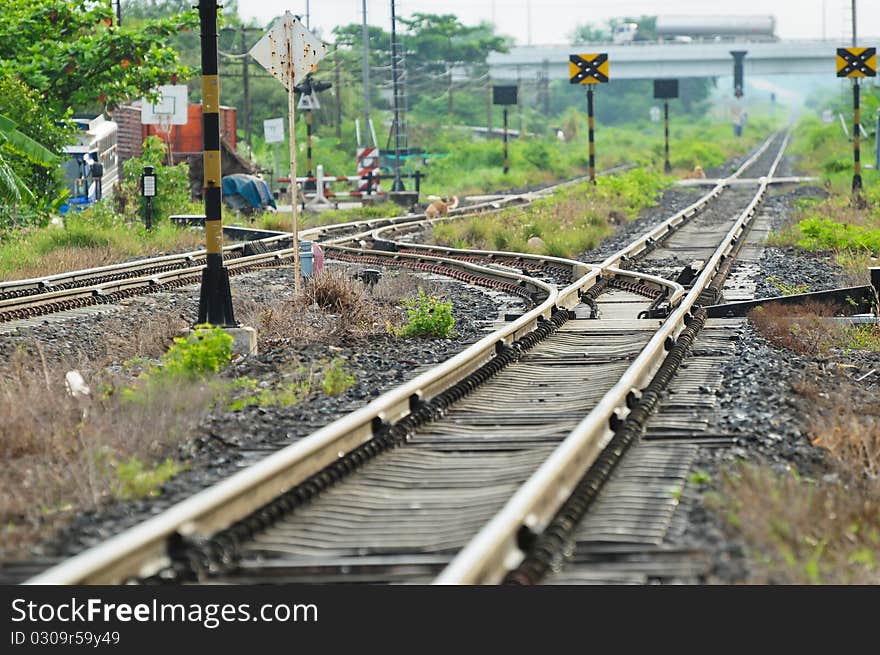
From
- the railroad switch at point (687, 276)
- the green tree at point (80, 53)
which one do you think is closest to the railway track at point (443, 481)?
the railroad switch at point (687, 276)

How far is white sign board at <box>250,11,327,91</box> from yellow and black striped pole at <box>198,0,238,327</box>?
2029mm

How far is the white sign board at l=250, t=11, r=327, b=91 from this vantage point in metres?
14.2

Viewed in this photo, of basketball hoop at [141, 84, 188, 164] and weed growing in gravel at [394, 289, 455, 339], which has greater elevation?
basketball hoop at [141, 84, 188, 164]

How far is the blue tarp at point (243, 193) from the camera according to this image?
1316 inches

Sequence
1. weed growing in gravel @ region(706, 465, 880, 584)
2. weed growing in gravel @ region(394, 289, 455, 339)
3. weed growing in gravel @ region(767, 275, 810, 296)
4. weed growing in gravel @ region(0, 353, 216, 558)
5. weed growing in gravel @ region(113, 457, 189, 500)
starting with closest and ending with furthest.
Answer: weed growing in gravel @ region(706, 465, 880, 584), weed growing in gravel @ region(0, 353, 216, 558), weed growing in gravel @ region(113, 457, 189, 500), weed growing in gravel @ region(394, 289, 455, 339), weed growing in gravel @ region(767, 275, 810, 296)

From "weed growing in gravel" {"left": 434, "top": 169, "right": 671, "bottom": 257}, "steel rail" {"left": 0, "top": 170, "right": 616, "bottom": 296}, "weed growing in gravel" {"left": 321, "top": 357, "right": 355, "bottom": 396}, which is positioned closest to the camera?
"weed growing in gravel" {"left": 321, "top": 357, "right": 355, "bottom": 396}

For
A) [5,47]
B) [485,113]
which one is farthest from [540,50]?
[5,47]

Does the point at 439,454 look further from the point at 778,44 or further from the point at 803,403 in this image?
the point at 778,44

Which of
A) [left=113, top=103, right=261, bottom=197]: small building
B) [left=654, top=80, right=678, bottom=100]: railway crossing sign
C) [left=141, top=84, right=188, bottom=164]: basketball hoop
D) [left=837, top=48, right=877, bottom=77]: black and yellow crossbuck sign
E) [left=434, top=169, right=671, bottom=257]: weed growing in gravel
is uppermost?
[left=654, top=80, right=678, bottom=100]: railway crossing sign

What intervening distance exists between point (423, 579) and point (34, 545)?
1657 millimetres

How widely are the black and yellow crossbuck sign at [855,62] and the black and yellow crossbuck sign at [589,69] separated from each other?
5.76 m

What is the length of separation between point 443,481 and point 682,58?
109686 mm

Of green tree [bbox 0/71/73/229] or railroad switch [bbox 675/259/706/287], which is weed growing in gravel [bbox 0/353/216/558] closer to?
railroad switch [bbox 675/259/706/287]

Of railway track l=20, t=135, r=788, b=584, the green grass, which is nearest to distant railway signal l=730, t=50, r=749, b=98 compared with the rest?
the green grass
